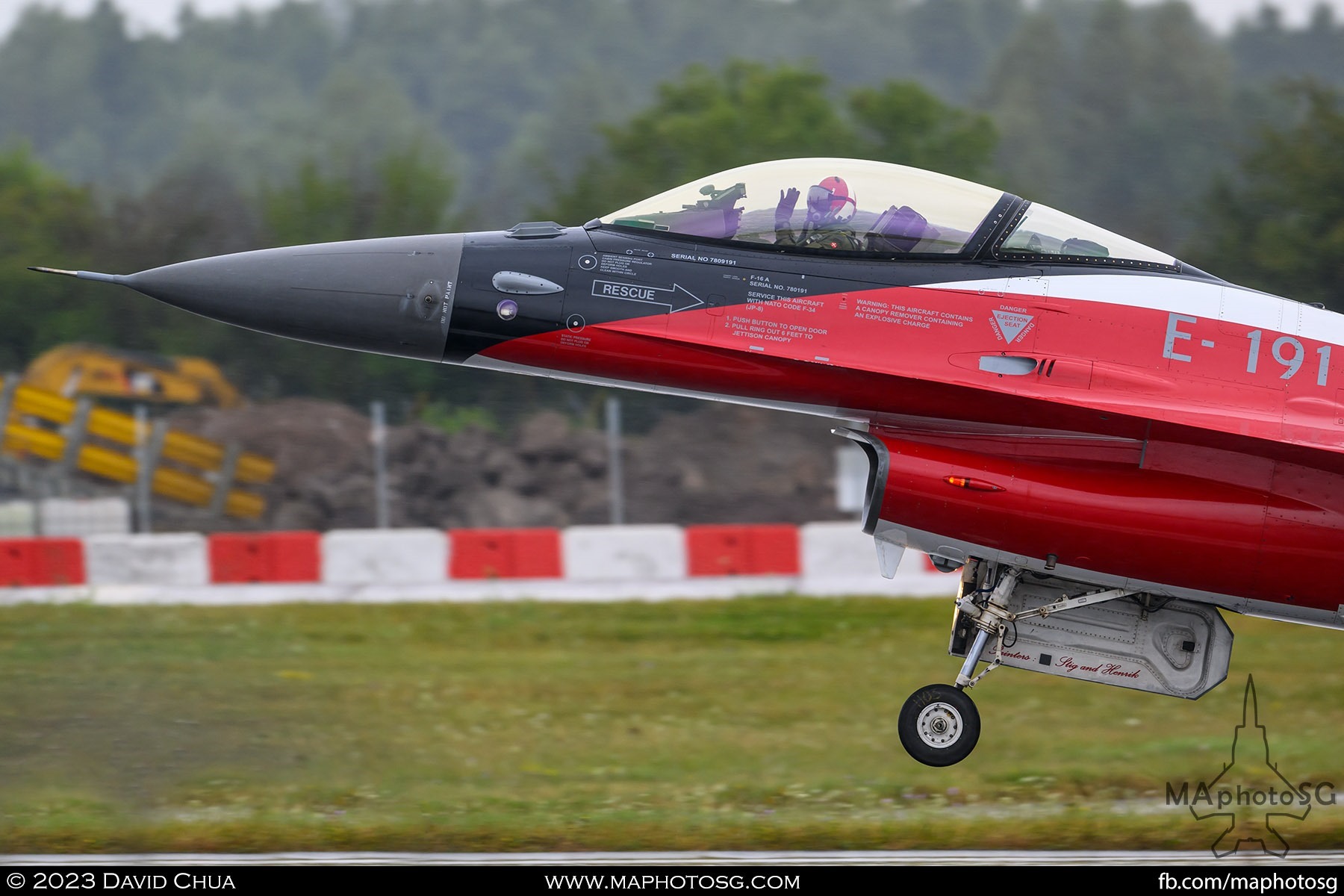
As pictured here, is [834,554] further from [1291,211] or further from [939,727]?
[1291,211]

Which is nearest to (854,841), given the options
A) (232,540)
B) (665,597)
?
(665,597)

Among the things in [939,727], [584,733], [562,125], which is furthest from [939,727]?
[562,125]

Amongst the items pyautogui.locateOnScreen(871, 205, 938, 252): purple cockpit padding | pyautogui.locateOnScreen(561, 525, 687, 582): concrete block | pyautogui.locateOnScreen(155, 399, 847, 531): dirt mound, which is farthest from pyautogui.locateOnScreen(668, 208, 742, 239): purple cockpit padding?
pyautogui.locateOnScreen(155, 399, 847, 531): dirt mound

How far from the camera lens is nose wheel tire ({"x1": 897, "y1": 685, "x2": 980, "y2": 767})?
8.41 meters

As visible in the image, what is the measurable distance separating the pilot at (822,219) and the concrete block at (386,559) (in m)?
10.0

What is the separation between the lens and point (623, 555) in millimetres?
17500

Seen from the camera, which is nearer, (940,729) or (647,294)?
(647,294)

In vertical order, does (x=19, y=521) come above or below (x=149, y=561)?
above

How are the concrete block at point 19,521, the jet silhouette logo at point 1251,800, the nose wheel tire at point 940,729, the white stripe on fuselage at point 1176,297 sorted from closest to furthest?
the white stripe on fuselage at point 1176,297, the nose wheel tire at point 940,729, the jet silhouette logo at point 1251,800, the concrete block at point 19,521

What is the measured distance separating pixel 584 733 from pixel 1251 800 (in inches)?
218

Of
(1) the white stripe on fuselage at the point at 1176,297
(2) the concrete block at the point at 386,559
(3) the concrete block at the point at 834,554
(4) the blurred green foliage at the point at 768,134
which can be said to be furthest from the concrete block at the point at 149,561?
(1) the white stripe on fuselage at the point at 1176,297

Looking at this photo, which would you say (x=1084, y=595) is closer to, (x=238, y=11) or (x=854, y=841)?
(x=854, y=841)

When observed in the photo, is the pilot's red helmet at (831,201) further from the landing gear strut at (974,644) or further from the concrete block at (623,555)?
the concrete block at (623,555)

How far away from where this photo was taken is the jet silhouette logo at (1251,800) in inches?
395
